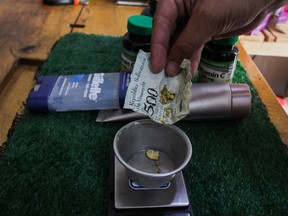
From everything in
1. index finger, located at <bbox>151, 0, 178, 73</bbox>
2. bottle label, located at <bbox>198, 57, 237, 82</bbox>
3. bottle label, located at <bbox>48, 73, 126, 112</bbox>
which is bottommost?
bottle label, located at <bbox>48, 73, 126, 112</bbox>

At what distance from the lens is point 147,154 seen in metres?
0.44

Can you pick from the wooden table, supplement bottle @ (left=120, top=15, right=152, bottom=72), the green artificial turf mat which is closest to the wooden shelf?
the wooden table

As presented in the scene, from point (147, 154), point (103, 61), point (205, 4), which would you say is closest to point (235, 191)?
point (147, 154)

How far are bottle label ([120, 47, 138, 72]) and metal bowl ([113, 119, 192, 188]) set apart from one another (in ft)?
0.53

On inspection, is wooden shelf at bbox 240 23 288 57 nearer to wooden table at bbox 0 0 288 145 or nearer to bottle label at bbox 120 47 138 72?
wooden table at bbox 0 0 288 145

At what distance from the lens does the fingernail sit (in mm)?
428

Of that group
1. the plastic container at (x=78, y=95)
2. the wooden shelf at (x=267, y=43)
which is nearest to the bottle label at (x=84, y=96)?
the plastic container at (x=78, y=95)

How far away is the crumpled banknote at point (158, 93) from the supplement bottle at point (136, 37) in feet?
0.30

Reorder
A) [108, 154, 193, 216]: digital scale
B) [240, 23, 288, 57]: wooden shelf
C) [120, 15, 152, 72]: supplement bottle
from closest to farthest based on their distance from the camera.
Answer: [108, 154, 193, 216]: digital scale < [120, 15, 152, 72]: supplement bottle < [240, 23, 288, 57]: wooden shelf

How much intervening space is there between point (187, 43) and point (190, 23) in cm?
3

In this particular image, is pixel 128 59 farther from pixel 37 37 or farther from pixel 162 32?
pixel 37 37

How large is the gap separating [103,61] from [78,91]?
0.18 meters

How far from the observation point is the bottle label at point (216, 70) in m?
0.54

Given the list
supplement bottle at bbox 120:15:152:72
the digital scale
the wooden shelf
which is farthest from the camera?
the wooden shelf
